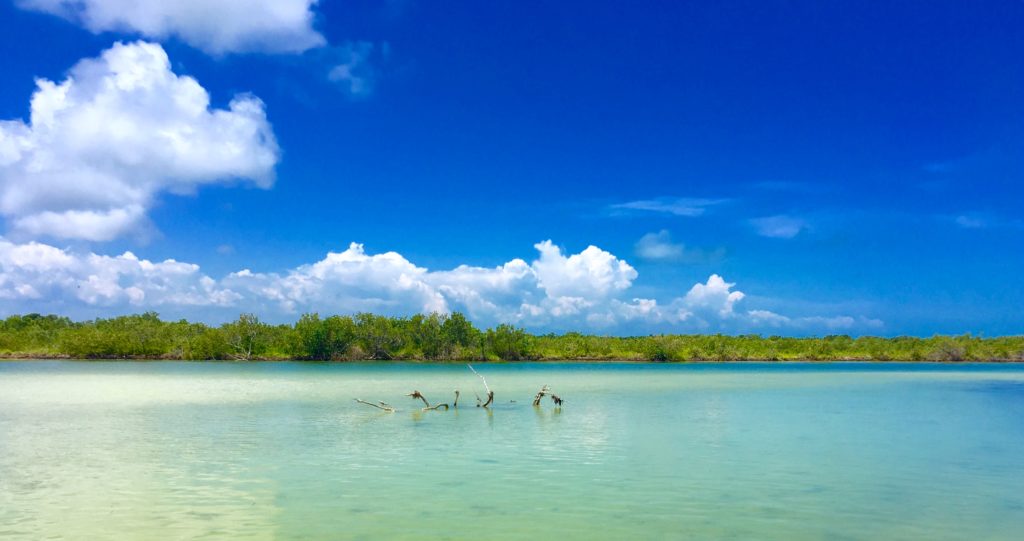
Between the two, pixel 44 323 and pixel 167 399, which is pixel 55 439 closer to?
pixel 167 399

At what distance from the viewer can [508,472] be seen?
15.4 m

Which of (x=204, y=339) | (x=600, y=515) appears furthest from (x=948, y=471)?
(x=204, y=339)

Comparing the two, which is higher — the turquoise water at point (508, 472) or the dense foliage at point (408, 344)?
the dense foliage at point (408, 344)

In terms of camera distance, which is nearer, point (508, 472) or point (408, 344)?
point (508, 472)

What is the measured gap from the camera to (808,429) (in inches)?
911

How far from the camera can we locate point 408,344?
98.8 meters

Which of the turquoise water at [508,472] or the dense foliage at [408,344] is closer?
the turquoise water at [508,472]

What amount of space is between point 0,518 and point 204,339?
8803 cm

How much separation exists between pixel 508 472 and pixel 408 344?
3337 inches

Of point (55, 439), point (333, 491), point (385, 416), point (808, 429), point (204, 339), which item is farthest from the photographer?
point (204, 339)

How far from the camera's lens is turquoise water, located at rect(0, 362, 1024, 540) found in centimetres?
1112

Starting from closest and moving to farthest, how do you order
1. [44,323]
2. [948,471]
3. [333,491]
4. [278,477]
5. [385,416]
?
[333,491] < [278,477] < [948,471] < [385,416] < [44,323]

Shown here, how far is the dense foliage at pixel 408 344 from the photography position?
9331 cm

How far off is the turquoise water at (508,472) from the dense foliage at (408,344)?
66.2 metres
